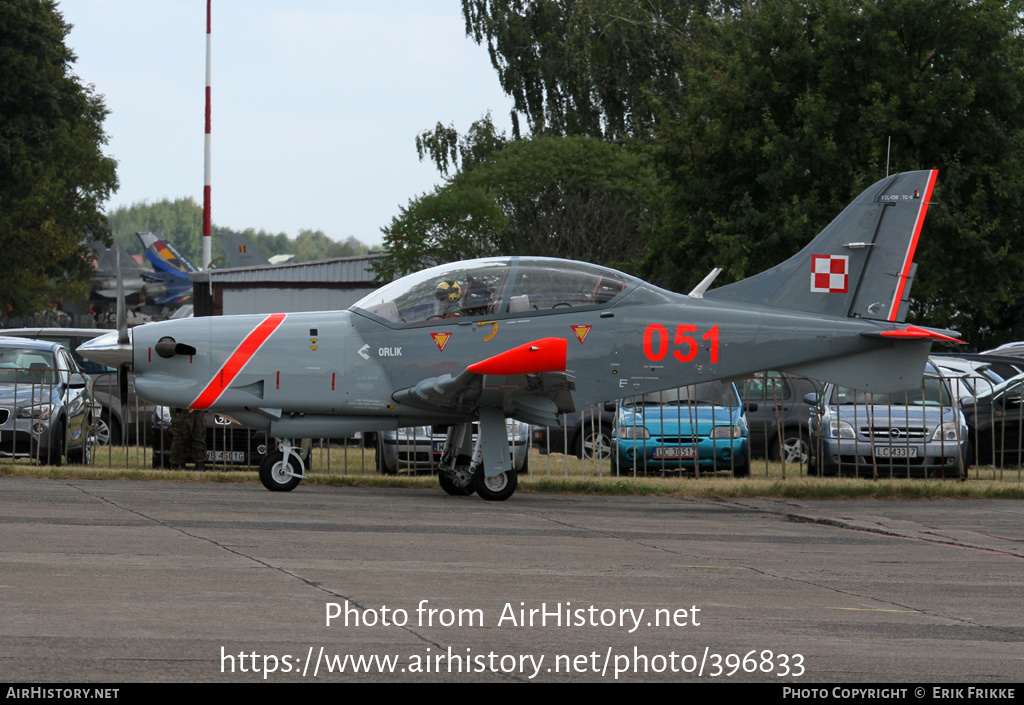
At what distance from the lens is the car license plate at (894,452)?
57.4 ft

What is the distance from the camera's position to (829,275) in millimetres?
14930

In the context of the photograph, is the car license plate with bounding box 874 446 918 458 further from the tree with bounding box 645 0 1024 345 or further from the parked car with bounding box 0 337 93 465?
the tree with bounding box 645 0 1024 345

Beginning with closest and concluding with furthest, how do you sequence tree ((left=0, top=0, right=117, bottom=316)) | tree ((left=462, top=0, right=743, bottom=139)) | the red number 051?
the red number 051
tree ((left=0, top=0, right=117, bottom=316))
tree ((left=462, top=0, right=743, bottom=139))

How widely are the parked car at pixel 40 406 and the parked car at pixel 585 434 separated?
22.4ft

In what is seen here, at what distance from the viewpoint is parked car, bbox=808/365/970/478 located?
17.4m

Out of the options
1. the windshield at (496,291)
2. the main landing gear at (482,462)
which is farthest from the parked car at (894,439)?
the main landing gear at (482,462)

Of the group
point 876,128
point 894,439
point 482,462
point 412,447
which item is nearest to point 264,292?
point 876,128

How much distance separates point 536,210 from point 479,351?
105ft

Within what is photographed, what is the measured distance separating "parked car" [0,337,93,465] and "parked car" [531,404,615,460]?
22.4ft

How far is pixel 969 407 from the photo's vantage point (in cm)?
1977

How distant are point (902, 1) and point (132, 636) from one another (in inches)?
1038

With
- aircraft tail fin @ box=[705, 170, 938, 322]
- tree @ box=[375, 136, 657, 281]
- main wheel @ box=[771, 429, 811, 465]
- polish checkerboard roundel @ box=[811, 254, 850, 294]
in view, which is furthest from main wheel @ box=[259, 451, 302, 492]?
tree @ box=[375, 136, 657, 281]

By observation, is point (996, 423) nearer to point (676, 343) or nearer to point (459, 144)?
point (676, 343)

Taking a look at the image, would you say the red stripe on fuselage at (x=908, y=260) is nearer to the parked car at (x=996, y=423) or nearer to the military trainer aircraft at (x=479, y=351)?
the military trainer aircraft at (x=479, y=351)
